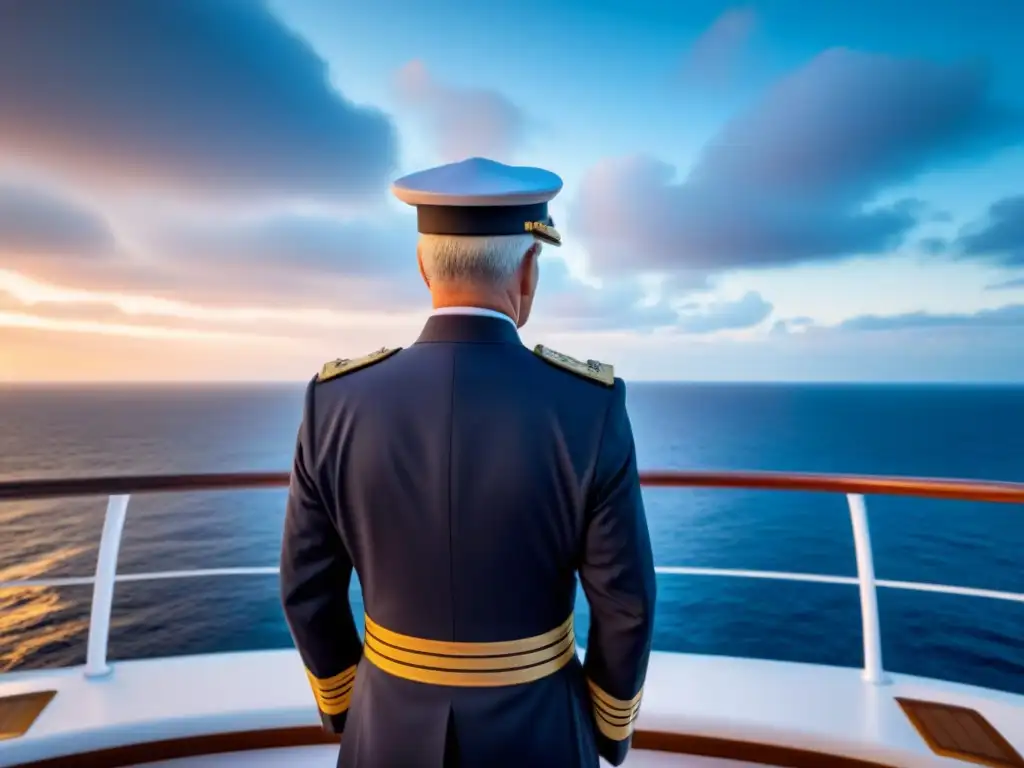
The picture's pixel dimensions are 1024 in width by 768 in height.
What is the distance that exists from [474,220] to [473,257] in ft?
0.15

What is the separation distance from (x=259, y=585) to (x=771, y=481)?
28.2 m

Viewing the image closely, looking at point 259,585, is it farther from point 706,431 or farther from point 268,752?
point 706,431

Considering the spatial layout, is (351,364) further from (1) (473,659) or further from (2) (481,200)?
(1) (473,659)

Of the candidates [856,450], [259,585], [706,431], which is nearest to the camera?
[259,585]

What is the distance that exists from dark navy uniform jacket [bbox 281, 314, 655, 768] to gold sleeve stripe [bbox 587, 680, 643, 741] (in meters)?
0.02

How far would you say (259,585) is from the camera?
26422 millimetres

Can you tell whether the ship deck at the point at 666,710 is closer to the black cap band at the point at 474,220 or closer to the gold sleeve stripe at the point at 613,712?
the gold sleeve stripe at the point at 613,712

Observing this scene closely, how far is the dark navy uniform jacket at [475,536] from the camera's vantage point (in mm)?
779

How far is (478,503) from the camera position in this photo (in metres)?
0.78

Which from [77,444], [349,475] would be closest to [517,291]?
[349,475]

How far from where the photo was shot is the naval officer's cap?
0.78m

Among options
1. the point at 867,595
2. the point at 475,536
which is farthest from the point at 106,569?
the point at 867,595

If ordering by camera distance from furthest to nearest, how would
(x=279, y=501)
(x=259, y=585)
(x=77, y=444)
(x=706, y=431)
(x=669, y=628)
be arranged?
(x=706, y=431), (x=77, y=444), (x=279, y=501), (x=259, y=585), (x=669, y=628)

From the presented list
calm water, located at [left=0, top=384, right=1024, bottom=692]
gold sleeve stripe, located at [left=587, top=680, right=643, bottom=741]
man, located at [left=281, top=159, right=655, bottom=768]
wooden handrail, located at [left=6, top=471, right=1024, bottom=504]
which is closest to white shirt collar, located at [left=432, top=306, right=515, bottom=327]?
man, located at [left=281, top=159, right=655, bottom=768]
